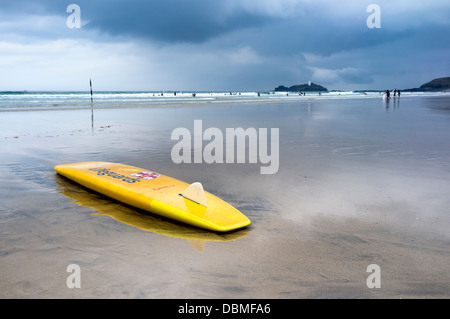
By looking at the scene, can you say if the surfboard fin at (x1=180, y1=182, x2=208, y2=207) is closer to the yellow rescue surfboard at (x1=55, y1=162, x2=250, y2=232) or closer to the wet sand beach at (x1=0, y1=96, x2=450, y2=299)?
the yellow rescue surfboard at (x1=55, y1=162, x2=250, y2=232)

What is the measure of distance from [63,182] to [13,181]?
755 mm

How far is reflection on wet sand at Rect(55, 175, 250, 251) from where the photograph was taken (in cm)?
329

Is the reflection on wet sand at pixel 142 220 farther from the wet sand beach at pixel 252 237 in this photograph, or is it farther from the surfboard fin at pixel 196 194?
the surfboard fin at pixel 196 194

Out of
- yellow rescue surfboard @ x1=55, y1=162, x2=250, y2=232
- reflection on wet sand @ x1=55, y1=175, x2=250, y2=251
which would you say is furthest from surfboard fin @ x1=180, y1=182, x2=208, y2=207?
reflection on wet sand @ x1=55, y1=175, x2=250, y2=251

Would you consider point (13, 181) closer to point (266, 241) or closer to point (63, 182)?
point (63, 182)

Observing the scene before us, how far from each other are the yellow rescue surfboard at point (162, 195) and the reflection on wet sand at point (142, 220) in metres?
0.06

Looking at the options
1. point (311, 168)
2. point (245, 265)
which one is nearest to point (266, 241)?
point (245, 265)

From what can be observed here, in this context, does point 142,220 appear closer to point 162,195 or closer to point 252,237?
point 162,195

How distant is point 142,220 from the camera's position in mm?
3725

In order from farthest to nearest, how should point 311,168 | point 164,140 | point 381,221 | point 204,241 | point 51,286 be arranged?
1. point 164,140
2. point 311,168
3. point 381,221
4. point 204,241
5. point 51,286

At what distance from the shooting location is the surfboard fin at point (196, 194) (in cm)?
379

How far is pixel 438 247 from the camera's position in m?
3.02

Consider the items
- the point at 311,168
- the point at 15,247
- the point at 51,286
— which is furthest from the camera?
the point at 311,168

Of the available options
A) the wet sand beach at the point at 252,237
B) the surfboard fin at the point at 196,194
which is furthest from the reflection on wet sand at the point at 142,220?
the surfboard fin at the point at 196,194
